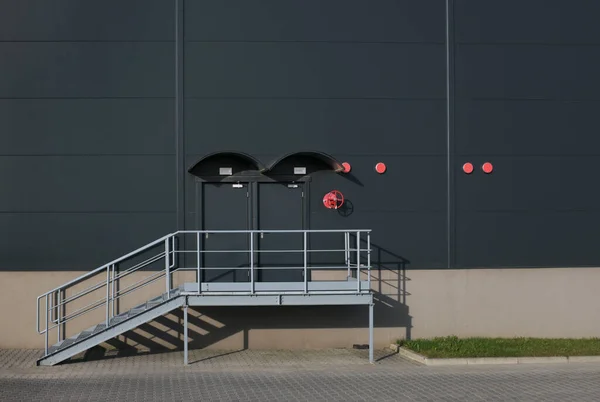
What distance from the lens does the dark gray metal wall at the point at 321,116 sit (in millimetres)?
15758

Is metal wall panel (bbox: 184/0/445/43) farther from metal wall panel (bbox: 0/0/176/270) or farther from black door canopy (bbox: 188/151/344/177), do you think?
black door canopy (bbox: 188/151/344/177)

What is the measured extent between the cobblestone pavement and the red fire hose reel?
278 centimetres

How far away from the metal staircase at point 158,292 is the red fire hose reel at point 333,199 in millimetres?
519

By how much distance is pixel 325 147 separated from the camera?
52.7 feet

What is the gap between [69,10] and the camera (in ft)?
52.1

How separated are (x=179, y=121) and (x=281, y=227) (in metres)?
2.81

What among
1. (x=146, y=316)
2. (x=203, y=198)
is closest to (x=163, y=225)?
(x=203, y=198)

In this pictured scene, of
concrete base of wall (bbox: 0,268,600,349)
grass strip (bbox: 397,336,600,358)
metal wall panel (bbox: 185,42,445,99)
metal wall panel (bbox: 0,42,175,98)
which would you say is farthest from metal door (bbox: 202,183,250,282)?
grass strip (bbox: 397,336,600,358)

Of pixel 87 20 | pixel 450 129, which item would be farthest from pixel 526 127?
pixel 87 20

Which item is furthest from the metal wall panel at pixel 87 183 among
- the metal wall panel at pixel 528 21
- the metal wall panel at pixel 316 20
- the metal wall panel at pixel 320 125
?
the metal wall panel at pixel 528 21

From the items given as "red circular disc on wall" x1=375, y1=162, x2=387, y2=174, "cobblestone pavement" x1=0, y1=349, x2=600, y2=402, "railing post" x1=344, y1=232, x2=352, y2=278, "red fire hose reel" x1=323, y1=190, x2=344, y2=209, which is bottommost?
"cobblestone pavement" x1=0, y1=349, x2=600, y2=402

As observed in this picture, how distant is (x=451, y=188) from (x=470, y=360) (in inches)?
140

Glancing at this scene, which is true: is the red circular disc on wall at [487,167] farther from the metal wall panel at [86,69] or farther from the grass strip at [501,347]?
the metal wall panel at [86,69]

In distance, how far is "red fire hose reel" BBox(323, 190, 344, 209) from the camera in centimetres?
1591
